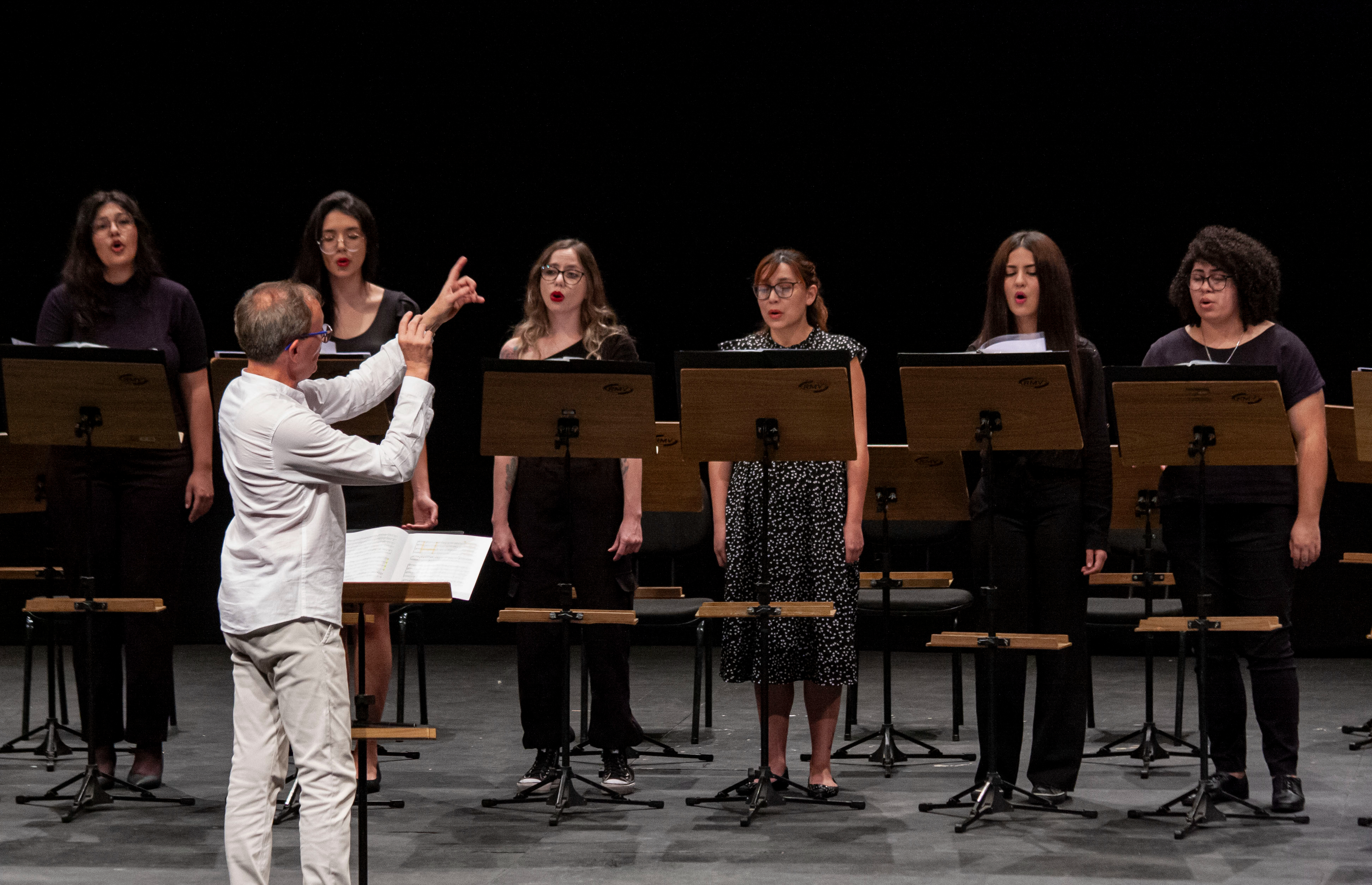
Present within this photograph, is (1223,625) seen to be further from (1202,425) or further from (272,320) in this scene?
(272,320)

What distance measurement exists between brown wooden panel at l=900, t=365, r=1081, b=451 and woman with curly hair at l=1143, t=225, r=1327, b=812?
1.87 ft

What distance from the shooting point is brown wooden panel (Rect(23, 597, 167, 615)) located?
4055 millimetres

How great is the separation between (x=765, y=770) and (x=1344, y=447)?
2.63m

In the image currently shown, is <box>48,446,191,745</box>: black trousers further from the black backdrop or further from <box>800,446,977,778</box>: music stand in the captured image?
the black backdrop

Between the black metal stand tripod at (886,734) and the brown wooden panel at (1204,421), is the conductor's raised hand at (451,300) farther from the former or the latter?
the black metal stand tripod at (886,734)

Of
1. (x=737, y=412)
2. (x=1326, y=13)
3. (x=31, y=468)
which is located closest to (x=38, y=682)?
(x=31, y=468)

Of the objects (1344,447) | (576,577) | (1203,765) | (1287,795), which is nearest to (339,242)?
(576,577)

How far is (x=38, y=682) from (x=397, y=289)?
8.79 feet

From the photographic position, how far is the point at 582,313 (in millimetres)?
4473

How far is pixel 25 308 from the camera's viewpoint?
7715mm

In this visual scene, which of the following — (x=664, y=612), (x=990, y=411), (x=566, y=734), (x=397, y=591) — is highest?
(x=990, y=411)

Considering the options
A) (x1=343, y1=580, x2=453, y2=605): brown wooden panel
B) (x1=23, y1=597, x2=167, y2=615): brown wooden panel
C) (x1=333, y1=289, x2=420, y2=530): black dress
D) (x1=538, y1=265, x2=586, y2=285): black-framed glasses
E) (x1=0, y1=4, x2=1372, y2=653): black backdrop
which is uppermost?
(x1=0, y1=4, x2=1372, y2=653): black backdrop

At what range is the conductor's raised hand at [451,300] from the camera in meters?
3.18

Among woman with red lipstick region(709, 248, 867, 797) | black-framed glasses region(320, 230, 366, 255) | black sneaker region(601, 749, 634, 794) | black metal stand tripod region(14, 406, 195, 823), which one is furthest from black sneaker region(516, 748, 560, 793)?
black-framed glasses region(320, 230, 366, 255)
